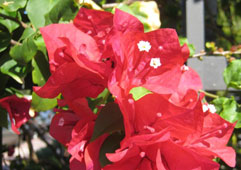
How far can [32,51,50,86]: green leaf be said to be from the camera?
0.50 meters

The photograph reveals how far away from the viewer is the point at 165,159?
381mm

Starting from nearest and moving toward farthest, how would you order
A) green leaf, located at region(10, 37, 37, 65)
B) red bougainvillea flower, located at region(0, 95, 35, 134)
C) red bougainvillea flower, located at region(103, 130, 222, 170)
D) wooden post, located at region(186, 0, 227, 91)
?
1. red bougainvillea flower, located at region(103, 130, 222, 170)
2. green leaf, located at region(10, 37, 37, 65)
3. red bougainvillea flower, located at region(0, 95, 35, 134)
4. wooden post, located at region(186, 0, 227, 91)

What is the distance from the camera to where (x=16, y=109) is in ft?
2.08

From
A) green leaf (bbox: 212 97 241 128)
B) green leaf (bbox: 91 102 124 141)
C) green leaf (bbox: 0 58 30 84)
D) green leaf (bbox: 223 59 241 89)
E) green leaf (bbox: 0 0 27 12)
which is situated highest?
green leaf (bbox: 0 0 27 12)

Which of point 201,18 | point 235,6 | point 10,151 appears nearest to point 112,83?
point 201,18

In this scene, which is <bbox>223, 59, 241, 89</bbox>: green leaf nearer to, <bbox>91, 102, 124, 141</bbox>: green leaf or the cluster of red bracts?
the cluster of red bracts

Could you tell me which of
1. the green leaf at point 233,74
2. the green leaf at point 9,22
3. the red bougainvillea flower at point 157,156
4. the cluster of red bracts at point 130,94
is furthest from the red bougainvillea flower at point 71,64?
the green leaf at point 233,74

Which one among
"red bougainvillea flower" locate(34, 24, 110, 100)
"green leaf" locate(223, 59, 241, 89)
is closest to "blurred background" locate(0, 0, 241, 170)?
"green leaf" locate(223, 59, 241, 89)

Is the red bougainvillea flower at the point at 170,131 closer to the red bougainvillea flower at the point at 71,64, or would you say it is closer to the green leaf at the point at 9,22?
the red bougainvillea flower at the point at 71,64

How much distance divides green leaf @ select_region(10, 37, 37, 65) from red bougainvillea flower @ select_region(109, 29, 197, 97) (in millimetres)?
178

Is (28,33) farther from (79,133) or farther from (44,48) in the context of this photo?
(79,133)

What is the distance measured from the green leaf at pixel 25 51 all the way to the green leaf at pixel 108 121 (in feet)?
0.61

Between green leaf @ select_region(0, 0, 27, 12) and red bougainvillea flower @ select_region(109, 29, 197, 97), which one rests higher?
green leaf @ select_region(0, 0, 27, 12)

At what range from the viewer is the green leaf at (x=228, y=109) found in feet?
1.90
